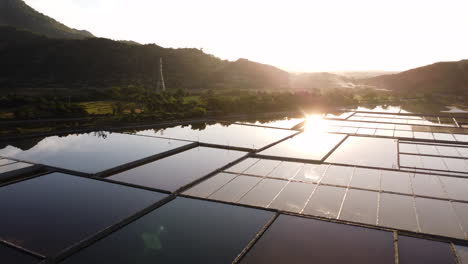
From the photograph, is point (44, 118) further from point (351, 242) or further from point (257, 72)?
point (257, 72)

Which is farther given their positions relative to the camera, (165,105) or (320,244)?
(165,105)

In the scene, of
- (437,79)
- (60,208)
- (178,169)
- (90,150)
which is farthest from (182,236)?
(437,79)

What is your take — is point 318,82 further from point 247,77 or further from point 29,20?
point 29,20

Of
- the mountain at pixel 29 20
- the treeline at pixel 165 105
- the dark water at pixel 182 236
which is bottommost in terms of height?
the dark water at pixel 182 236

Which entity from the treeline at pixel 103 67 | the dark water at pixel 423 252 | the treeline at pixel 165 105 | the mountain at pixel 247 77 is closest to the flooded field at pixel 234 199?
the dark water at pixel 423 252

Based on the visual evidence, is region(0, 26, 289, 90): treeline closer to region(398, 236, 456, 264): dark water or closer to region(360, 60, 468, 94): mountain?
region(360, 60, 468, 94): mountain

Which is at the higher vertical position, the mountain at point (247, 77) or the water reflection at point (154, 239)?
the mountain at point (247, 77)

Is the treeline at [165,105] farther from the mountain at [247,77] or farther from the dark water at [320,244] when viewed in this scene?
the mountain at [247,77]

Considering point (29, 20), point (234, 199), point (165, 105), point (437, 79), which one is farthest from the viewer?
point (29, 20)
